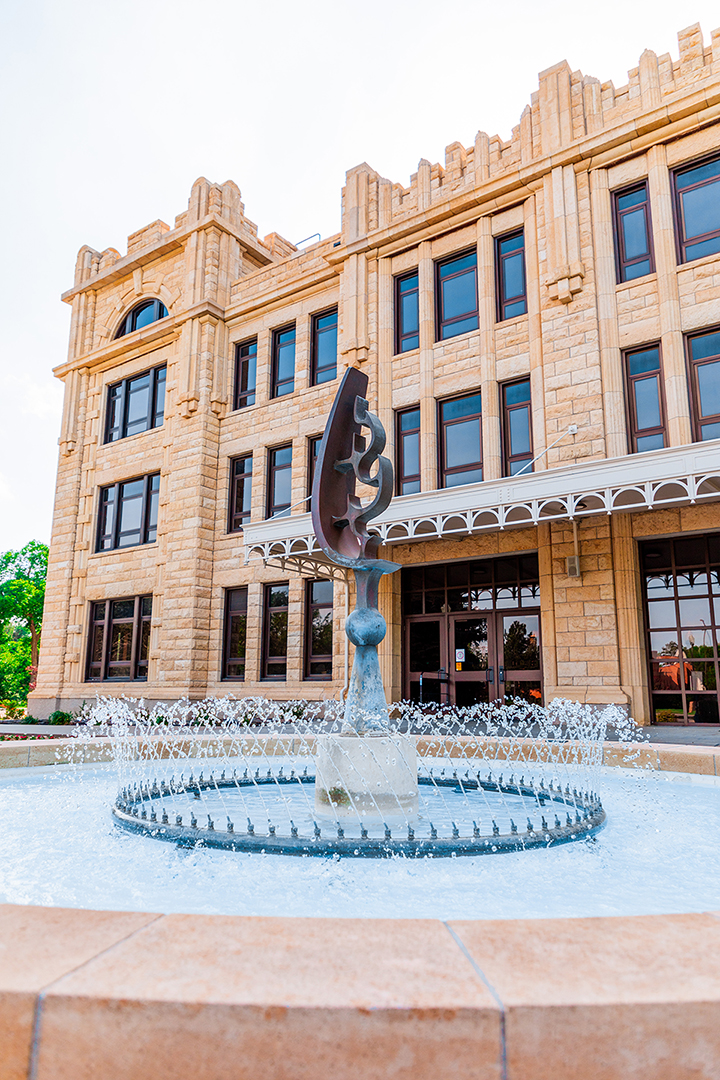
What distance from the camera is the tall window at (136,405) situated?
83.2 feet

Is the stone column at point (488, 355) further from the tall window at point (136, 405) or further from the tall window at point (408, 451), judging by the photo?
the tall window at point (136, 405)

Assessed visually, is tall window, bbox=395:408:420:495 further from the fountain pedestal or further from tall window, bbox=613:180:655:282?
the fountain pedestal

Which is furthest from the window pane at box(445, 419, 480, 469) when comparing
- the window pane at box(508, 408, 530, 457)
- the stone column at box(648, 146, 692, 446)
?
the stone column at box(648, 146, 692, 446)

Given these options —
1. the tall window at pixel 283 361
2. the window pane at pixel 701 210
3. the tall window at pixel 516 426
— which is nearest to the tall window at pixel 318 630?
the tall window at pixel 516 426

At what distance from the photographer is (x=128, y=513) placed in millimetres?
25078

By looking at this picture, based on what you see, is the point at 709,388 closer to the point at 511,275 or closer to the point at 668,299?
the point at 668,299

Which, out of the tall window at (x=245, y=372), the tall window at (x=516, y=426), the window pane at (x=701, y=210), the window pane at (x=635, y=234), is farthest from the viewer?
the tall window at (x=245, y=372)

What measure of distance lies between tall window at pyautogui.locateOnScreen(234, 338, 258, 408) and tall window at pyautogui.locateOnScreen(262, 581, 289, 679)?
6574 mm

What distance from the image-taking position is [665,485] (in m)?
13.5

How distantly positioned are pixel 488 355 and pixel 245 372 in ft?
31.2

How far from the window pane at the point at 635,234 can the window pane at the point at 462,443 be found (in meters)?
5.14

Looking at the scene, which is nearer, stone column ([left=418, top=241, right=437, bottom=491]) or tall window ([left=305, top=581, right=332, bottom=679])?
stone column ([left=418, top=241, right=437, bottom=491])

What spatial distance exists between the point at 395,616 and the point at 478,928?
1606 cm

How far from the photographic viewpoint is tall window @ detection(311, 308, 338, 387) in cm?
2150
